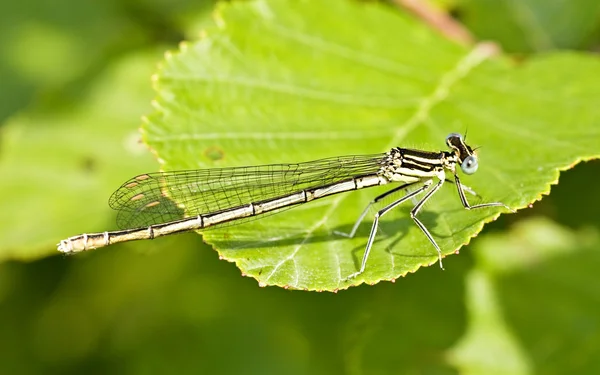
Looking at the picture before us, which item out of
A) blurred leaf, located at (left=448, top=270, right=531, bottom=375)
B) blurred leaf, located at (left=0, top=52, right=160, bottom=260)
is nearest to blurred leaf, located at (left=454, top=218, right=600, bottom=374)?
blurred leaf, located at (left=448, top=270, right=531, bottom=375)

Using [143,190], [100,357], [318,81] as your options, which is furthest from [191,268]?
[318,81]

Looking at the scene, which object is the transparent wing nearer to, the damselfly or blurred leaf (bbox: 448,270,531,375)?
the damselfly

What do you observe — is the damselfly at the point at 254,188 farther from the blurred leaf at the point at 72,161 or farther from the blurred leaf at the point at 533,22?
the blurred leaf at the point at 533,22

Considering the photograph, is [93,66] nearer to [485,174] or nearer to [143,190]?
[143,190]

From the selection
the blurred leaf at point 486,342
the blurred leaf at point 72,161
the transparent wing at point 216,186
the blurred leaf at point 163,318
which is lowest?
the blurred leaf at point 486,342

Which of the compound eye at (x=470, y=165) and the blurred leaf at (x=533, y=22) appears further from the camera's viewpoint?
the blurred leaf at (x=533, y=22)

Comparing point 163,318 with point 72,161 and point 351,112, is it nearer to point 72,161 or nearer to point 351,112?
point 72,161

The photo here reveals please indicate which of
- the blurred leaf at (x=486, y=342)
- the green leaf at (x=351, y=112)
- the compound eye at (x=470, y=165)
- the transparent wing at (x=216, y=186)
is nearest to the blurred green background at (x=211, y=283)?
the blurred leaf at (x=486, y=342)
